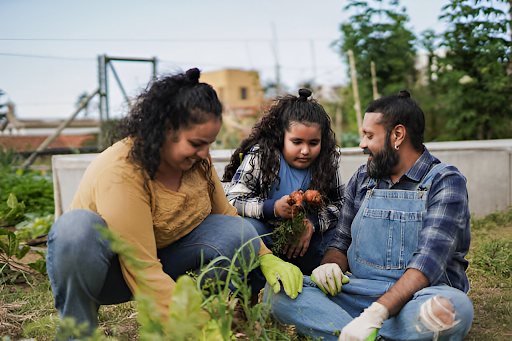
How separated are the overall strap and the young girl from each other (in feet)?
2.07

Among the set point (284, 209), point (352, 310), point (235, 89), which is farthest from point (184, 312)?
point (235, 89)

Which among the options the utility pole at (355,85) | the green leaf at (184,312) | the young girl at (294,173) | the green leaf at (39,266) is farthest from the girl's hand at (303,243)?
the utility pole at (355,85)

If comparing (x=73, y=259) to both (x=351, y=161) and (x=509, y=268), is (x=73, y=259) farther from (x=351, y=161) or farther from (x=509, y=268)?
(x=351, y=161)

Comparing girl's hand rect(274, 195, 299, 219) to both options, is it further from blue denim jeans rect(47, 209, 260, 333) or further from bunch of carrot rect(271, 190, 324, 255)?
blue denim jeans rect(47, 209, 260, 333)

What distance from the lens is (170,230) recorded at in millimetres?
1834

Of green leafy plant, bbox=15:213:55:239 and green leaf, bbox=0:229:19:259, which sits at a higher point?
green leaf, bbox=0:229:19:259

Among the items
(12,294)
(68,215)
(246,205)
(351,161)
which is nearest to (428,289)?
(246,205)

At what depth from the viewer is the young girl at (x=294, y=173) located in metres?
2.42

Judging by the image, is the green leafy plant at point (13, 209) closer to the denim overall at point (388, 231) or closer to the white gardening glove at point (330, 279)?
the white gardening glove at point (330, 279)

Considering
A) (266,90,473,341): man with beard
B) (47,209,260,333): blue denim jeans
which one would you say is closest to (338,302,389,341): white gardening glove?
(266,90,473,341): man with beard

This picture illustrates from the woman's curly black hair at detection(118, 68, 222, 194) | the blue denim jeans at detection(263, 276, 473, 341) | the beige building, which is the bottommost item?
the blue denim jeans at detection(263, 276, 473, 341)

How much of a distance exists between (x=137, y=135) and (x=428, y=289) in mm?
Result: 1280

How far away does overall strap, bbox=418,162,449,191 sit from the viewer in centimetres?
193

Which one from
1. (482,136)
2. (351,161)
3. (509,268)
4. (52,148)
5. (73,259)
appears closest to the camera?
(73,259)
